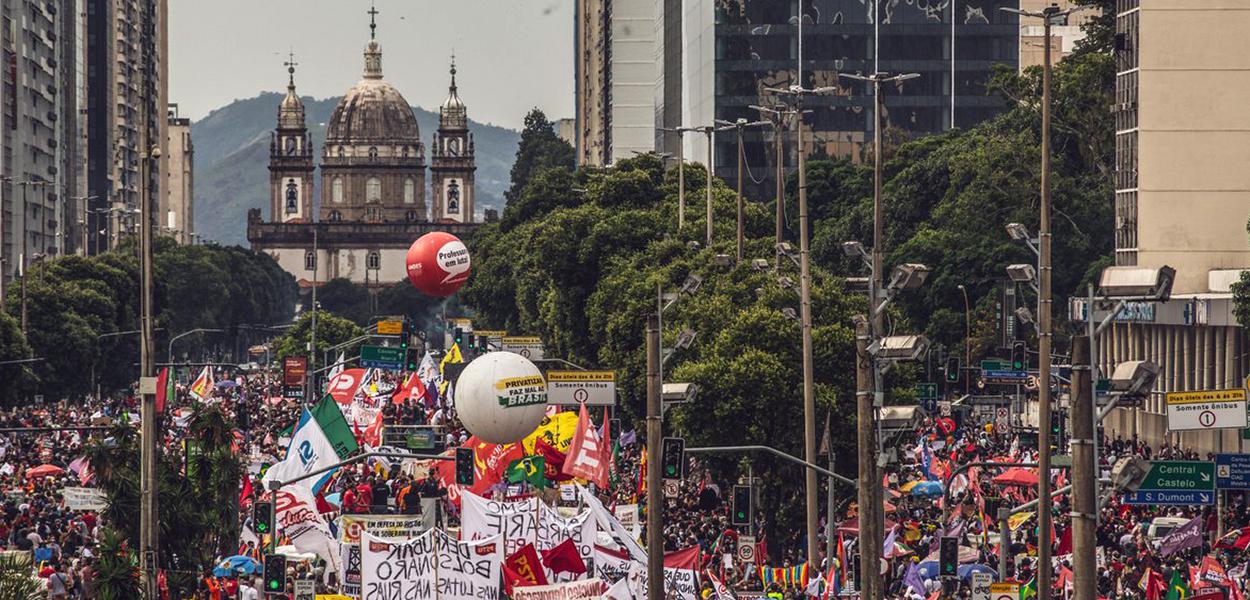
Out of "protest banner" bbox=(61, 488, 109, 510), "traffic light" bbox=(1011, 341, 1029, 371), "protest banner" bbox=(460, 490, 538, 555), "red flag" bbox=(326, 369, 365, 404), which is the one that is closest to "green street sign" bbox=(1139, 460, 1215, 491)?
"protest banner" bbox=(460, 490, 538, 555)

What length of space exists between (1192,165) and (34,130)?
254 ft

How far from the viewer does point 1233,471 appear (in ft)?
128

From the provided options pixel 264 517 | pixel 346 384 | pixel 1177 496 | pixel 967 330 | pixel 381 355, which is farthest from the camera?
pixel 967 330

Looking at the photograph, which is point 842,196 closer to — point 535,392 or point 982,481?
point 982,481

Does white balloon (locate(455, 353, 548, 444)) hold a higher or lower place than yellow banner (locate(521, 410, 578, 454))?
higher

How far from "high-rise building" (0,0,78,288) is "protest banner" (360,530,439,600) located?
250ft

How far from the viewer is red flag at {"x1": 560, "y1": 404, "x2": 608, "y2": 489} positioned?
4294cm

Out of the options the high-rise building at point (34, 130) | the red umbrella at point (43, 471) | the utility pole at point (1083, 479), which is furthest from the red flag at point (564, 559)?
the high-rise building at point (34, 130)

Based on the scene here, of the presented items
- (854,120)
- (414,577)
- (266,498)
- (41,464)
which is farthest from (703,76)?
(414,577)

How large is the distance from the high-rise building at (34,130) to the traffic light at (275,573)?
71.8m

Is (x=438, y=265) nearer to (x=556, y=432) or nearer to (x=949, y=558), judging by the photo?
(x=556, y=432)

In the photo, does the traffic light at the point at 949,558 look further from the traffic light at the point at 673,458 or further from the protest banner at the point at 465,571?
the protest banner at the point at 465,571

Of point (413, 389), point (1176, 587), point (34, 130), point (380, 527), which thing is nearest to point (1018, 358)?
point (380, 527)

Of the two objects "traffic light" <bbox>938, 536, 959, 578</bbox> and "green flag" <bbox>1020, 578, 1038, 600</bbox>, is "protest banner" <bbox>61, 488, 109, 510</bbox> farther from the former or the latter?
"green flag" <bbox>1020, 578, 1038, 600</bbox>
